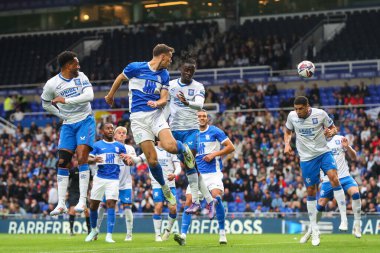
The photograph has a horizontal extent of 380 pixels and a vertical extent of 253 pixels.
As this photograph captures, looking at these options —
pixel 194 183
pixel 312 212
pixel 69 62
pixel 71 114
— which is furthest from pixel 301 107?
pixel 69 62

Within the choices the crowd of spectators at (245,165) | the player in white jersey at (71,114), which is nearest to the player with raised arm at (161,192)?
the player in white jersey at (71,114)

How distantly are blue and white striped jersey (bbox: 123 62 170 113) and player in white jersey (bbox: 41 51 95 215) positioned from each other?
3.60 feet

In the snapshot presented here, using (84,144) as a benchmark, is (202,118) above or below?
above

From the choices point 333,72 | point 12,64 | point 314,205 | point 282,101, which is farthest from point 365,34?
point 314,205

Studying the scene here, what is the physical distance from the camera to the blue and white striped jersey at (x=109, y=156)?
2220 cm

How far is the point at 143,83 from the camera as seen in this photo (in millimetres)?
17109

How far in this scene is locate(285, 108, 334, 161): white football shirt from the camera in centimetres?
1877

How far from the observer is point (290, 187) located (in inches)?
1298

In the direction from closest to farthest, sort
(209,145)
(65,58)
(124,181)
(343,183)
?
1. (65,58)
2. (209,145)
3. (343,183)
4. (124,181)

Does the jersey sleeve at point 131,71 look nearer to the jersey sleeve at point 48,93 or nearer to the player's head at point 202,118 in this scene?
the jersey sleeve at point 48,93

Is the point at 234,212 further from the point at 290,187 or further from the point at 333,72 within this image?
the point at 333,72

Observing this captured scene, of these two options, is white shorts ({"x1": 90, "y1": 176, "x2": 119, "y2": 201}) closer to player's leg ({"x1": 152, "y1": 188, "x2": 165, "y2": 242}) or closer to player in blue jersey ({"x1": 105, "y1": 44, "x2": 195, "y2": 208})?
player's leg ({"x1": 152, "y1": 188, "x2": 165, "y2": 242})

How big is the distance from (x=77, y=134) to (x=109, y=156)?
4.26m

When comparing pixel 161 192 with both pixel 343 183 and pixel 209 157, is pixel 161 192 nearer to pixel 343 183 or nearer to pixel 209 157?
pixel 209 157
